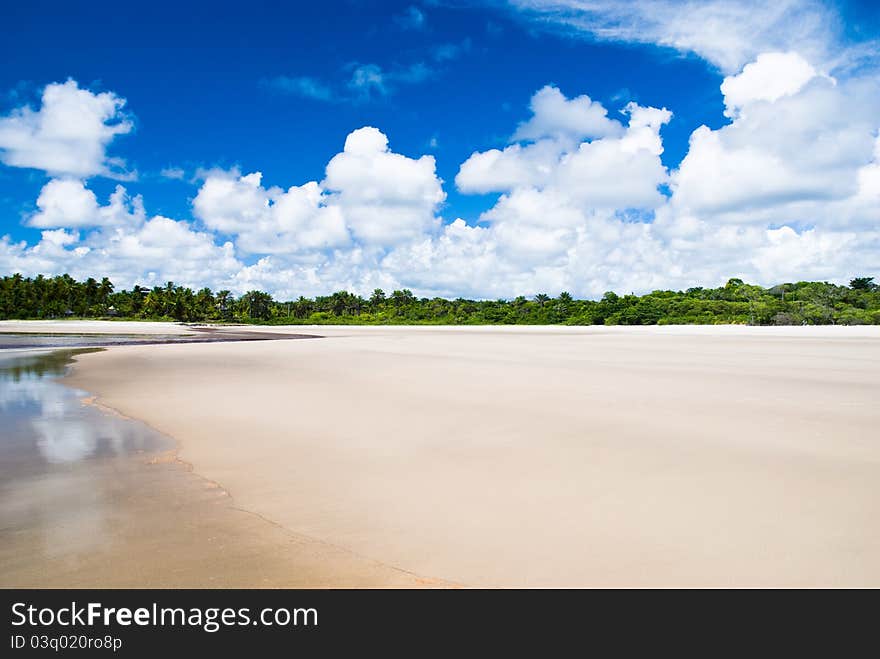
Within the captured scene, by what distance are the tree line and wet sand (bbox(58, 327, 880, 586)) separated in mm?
60170

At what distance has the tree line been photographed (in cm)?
7038

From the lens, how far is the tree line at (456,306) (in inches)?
2771

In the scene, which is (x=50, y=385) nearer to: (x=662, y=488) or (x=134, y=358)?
(x=134, y=358)

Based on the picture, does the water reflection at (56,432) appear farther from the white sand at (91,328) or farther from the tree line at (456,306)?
the tree line at (456,306)

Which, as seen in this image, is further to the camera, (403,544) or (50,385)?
(50,385)

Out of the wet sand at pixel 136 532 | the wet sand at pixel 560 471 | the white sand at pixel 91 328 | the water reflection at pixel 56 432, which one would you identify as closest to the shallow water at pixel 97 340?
the white sand at pixel 91 328

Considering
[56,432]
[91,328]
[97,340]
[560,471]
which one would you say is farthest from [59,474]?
[91,328]

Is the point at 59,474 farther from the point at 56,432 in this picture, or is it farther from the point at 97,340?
the point at 97,340

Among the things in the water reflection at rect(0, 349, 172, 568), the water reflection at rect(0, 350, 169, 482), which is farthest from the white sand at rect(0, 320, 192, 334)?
the water reflection at rect(0, 349, 172, 568)

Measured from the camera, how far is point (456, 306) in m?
124

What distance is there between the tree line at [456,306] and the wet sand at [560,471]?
6017cm
